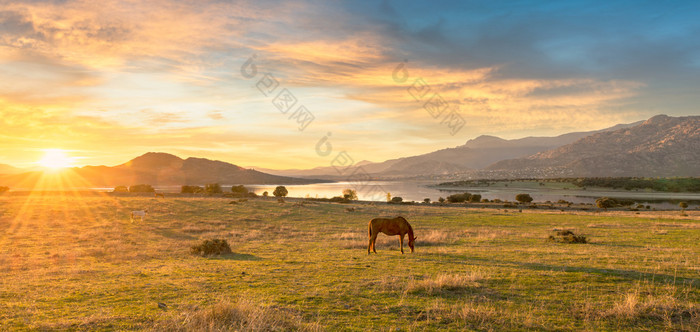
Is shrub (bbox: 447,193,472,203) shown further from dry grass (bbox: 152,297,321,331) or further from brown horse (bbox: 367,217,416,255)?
dry grass (bbox: 152,297,321,331)

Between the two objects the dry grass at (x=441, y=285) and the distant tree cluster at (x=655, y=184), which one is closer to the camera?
the dry grass at (x=441, y=285)

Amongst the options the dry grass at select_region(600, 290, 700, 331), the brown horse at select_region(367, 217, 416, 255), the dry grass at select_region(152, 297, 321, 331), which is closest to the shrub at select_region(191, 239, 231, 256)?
the brown horse at select_region(367, 217, 416, 255)

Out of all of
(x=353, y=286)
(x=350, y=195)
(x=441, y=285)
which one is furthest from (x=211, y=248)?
(x=350, y=195)

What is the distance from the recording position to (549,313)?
26.4 feet

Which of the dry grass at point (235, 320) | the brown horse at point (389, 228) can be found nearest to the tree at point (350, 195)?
the brown horse at point (389, 228)

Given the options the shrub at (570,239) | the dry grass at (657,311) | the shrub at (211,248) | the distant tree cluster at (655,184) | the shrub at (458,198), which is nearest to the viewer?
the dry grass at (657,311)

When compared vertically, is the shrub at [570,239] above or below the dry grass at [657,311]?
below

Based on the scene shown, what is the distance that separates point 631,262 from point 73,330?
1791 cm

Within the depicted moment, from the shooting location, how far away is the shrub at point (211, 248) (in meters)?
18.4

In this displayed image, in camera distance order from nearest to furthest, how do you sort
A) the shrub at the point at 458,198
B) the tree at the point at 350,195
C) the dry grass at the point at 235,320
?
1. the dry grass at the point at 235,320
2. the shrub at the point at 458,198
3. the tree at the point at 350,195

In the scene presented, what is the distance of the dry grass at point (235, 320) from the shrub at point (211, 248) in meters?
10.9

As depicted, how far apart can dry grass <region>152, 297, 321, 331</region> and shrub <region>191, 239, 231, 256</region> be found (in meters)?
10.9

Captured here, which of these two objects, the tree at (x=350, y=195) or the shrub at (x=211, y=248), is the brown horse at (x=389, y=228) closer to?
the shrub at (x=211, y=248)

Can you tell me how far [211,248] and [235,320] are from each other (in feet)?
39.7
